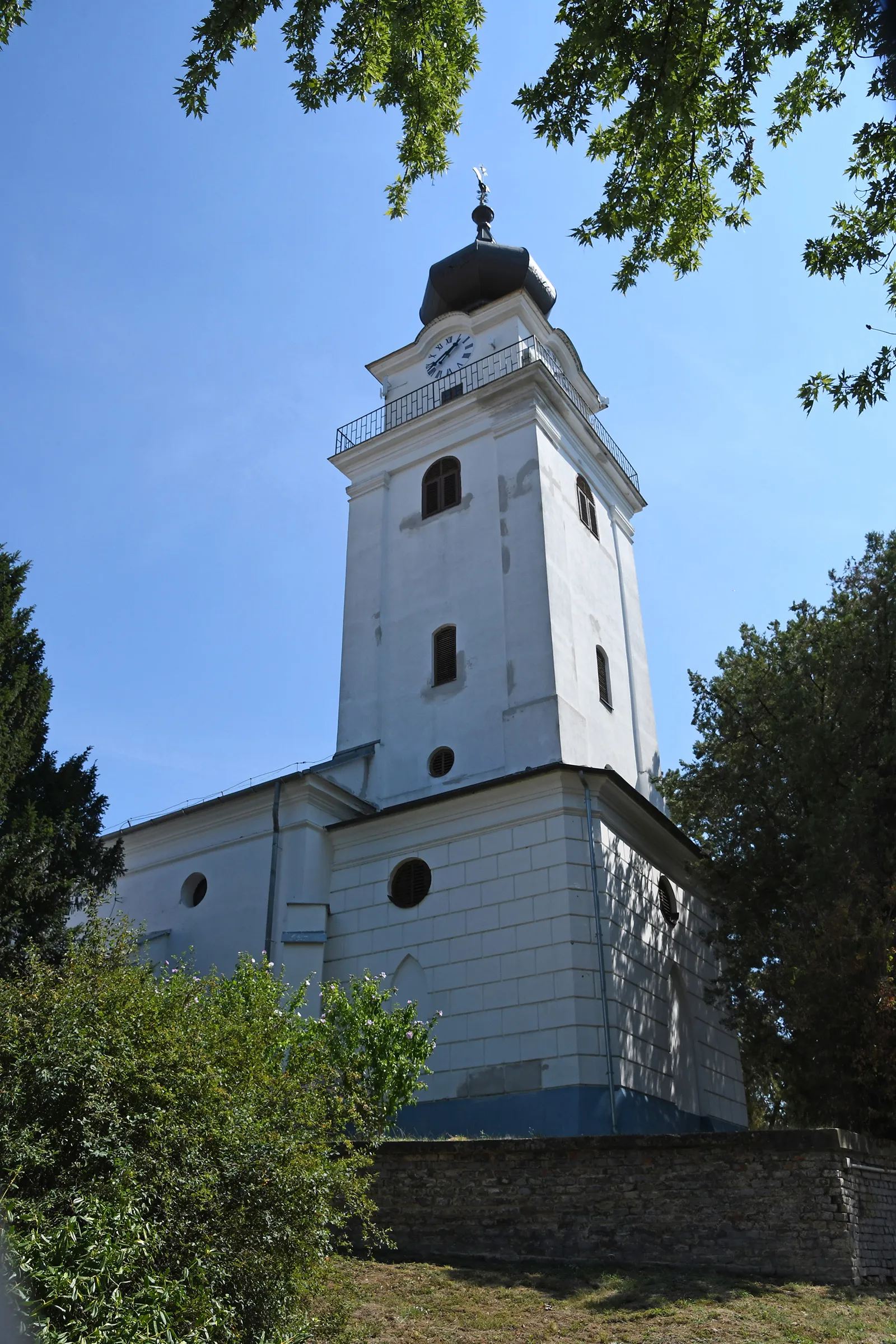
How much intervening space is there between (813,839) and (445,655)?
9.40 meters

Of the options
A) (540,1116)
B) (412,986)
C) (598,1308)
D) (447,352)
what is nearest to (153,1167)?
(598,1308)

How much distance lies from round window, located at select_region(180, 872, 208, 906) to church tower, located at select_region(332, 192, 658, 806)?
152 inches

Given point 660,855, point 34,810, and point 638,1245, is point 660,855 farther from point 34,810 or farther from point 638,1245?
point 34,810

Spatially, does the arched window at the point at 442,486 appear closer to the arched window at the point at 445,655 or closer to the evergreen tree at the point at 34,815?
the arched window at the point at 445,655

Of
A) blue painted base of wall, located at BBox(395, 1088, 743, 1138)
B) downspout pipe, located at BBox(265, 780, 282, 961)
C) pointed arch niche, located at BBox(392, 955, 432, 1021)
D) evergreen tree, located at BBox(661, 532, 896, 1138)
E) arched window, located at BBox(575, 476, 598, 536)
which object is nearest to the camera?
evergreen tree, located at BBox(661, 532, 896, 1138)

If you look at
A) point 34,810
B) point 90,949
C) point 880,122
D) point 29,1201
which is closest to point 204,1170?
point 29,1201

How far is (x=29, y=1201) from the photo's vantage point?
23.7 ft

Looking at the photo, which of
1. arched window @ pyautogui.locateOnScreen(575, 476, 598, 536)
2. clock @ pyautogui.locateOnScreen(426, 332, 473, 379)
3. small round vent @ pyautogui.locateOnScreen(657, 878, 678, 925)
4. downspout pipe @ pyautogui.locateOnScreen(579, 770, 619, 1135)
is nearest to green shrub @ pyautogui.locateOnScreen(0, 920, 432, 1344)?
downspout pipe @ pyautogui.locateOnScreen(579, 770, 619, 1135)

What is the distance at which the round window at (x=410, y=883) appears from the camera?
64.5 feet

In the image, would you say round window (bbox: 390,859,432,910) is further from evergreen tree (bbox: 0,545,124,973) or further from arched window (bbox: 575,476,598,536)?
arched window (bbox: 575,476,598,536)

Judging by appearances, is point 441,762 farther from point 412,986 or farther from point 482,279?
point 482,279

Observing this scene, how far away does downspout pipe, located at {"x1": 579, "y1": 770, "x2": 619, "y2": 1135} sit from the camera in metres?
16.4

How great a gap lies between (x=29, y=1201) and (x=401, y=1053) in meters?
8.02

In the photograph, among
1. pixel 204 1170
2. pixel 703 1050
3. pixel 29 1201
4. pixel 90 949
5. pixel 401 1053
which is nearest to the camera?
pixel 29 1201
